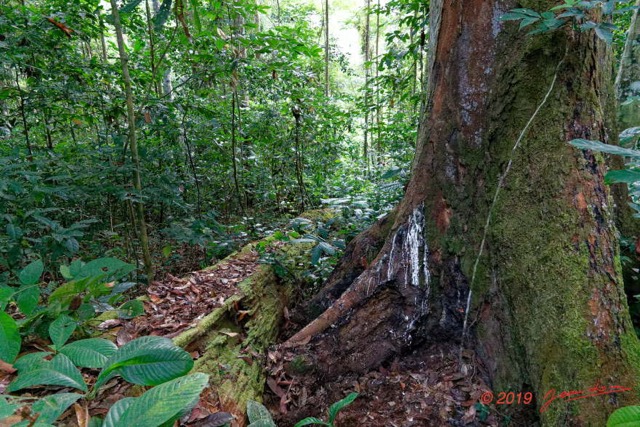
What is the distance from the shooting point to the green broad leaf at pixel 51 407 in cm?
99

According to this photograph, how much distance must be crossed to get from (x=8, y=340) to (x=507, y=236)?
221 cm

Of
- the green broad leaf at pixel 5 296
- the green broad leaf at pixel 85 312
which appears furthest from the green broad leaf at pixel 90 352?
the green broad leaf at pixel 85 312

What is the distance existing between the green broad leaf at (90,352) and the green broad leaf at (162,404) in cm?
35

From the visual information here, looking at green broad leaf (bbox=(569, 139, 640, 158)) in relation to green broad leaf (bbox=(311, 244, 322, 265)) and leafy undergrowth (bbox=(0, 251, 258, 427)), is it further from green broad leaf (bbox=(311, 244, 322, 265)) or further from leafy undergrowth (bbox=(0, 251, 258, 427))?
green broad leaf (bbox=(311, 244, 322, 265))

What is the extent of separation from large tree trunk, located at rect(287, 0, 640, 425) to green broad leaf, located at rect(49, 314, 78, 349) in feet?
4.50

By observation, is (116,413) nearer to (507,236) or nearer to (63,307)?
(63,307)

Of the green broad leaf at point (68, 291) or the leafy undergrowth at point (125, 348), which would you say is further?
the green broad leaf at point (68, 291)

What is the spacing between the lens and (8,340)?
1.18m

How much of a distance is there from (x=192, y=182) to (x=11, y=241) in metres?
2.71

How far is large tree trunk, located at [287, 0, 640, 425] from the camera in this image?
158 centimetres

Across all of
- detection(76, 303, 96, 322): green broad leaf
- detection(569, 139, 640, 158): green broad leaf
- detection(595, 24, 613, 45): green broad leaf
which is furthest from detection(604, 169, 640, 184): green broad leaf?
detection(76, 303, 96, 322): green broad leaf

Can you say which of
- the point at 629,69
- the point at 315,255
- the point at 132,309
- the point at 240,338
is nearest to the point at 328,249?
the point at 315,255

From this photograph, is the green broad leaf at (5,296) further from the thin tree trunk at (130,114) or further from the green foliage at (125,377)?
the thin tree trunk at (130,114)

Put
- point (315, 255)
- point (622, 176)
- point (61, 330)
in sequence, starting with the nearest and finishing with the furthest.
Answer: point (622, 176), point (61, 330), point (315, 255)
